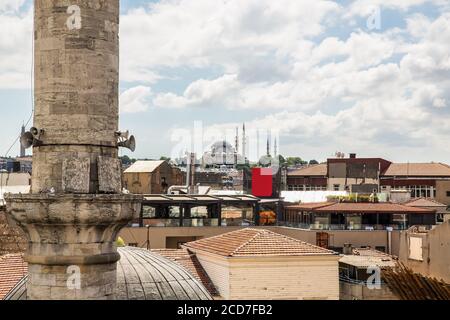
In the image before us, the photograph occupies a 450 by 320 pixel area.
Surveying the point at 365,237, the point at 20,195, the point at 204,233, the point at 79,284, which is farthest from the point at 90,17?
the point at 365,237

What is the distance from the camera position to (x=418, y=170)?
369 ft

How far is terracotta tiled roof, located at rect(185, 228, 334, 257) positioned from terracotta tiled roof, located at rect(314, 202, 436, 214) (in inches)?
1036

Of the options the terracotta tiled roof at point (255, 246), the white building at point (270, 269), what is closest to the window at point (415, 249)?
the terracotta tiled roof at point (255, 246)

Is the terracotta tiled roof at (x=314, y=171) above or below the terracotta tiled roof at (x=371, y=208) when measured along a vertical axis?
above

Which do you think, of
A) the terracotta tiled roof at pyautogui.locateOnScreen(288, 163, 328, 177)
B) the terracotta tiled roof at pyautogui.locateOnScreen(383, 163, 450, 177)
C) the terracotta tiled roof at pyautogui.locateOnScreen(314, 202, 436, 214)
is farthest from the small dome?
the terracotta tiled roof at pyautogui.locateOnScreen(314, 202, 436, 214)

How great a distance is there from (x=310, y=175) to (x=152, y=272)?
9180cm

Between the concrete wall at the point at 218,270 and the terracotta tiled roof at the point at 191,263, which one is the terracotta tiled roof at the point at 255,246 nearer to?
the concrete wall at the point at 218,270

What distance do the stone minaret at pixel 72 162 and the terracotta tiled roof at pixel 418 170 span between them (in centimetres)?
9849

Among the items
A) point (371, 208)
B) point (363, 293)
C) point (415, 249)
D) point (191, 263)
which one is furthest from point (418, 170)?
point (191, 263)

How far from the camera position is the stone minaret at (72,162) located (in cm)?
1495

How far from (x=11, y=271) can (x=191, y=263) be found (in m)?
10.3

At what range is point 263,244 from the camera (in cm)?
4075

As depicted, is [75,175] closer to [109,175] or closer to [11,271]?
[109,175]
